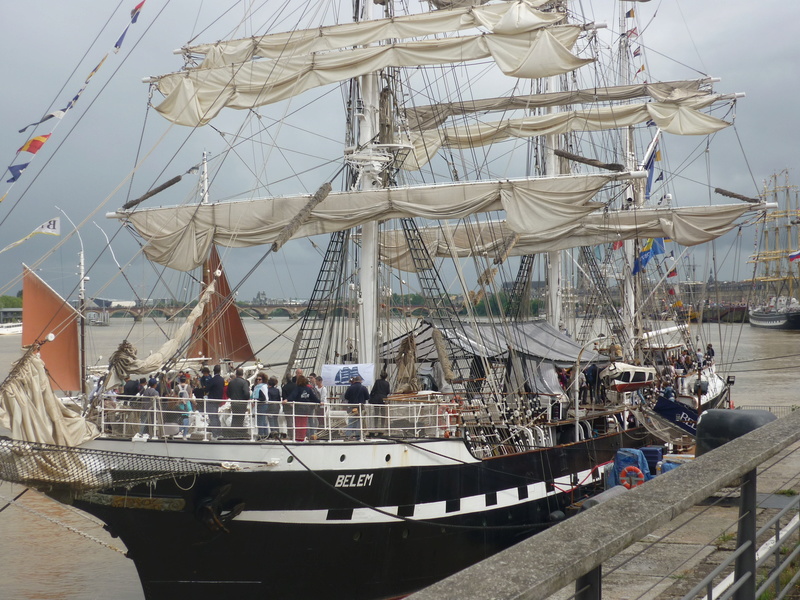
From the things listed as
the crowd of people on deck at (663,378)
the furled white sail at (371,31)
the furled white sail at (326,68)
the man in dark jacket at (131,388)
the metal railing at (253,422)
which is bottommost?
the crowd of people on deck at (663,378)

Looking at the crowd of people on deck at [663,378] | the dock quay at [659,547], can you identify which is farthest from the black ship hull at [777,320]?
the dock quay at [659,547]

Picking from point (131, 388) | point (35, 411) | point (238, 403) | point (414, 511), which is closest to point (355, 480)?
point (414, 511)

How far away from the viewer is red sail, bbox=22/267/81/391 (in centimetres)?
1521

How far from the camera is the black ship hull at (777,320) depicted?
304 ft

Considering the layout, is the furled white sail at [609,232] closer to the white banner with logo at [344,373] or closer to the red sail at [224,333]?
the red sail at [224,333]

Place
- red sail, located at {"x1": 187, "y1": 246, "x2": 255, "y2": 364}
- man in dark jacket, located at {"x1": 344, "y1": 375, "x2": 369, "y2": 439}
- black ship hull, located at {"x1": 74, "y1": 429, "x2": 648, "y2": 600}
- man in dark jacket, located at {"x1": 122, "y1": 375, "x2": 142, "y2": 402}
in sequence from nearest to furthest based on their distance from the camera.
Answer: black ship hull, located at {"x1": 74, "y1": 429, "x2": 648, "y2": 600} < man in dark jacket, located at {"x1": 344, "y1": 375, "x2": 369, "y2": 439} < man in dark jacket, located at {"x1": 122, "y1": 375, "x2": 142, "y2": 402} < red sail, located at {"x1": 187, "y1": 246, "x2": 255, "y2": 364}

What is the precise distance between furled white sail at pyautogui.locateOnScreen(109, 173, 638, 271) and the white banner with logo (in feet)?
13.9

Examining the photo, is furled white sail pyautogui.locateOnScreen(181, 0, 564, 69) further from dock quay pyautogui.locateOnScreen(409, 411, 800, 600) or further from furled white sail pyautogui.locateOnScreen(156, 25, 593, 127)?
dock quay pyautogui.locateOnScreen(409, 411, 800, 600)

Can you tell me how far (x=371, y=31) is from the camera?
1973 centimetres

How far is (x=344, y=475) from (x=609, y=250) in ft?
91.7

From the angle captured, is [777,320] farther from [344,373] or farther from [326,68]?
[344,373]

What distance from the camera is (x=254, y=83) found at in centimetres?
2030

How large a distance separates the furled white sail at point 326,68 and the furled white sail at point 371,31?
11.5 inches

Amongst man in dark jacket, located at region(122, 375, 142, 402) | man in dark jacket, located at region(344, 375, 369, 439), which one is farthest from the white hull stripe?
man in dark jacket, located at region(122, 375, 142, 402)
